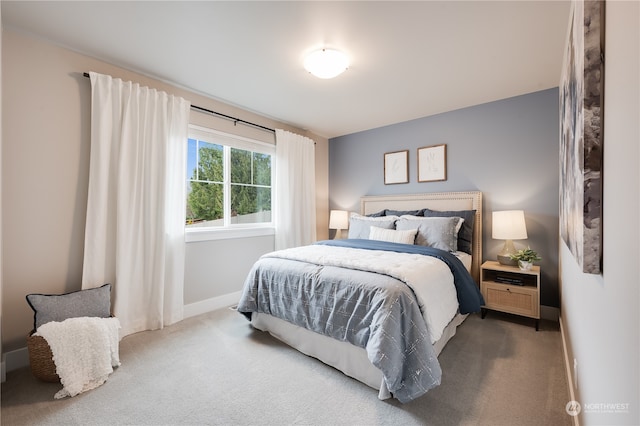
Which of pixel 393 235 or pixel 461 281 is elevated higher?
pixel 393 235

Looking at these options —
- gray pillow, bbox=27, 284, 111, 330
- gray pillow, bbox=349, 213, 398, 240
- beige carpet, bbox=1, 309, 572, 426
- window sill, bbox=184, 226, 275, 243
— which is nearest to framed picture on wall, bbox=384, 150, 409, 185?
gray pillow, bbox=349, 213, 398, 240

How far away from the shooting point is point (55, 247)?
221cm

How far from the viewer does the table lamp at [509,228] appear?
281cm

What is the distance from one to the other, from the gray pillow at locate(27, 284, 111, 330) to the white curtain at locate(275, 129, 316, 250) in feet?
6.71

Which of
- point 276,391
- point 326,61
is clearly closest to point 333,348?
point 276,391

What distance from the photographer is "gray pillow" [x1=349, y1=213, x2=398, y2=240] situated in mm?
3508

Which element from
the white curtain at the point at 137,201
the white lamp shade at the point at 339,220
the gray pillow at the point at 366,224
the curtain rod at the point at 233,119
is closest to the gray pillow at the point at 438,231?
the gray pillow at the point at 366,224

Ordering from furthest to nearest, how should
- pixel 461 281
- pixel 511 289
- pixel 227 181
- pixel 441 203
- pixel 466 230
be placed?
pixel 441 203 < pixel 227 181 < pixel 466 230 < pixel 511 289 < pixel 461 281

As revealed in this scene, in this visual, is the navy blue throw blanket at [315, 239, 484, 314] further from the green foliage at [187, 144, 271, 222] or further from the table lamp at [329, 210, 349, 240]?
the green foliage at [187, 144, 271, 222]

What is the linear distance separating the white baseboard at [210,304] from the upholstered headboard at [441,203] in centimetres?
232

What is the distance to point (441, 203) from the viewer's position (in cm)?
361

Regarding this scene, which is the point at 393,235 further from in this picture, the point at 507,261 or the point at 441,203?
the point at 507,261

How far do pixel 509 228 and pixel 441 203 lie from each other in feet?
2.98

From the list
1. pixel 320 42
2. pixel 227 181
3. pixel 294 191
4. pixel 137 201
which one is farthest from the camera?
pixel 294 191
